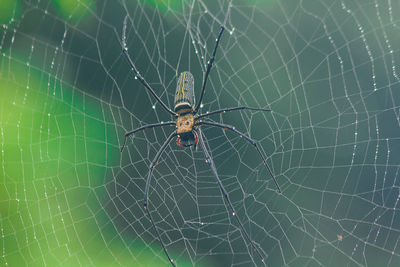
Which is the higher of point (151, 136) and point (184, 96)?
point (184, 96)

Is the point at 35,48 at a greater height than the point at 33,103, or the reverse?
the point at 35,48

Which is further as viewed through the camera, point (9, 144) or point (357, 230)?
point (357, 230)

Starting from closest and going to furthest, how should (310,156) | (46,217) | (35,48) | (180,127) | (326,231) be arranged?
(180,127) → (46,217) → (35,48) → (326,231) → (310,156)

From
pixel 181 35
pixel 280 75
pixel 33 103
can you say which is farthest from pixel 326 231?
pixel 33 103

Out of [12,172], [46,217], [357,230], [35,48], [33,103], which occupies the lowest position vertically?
[357,230]

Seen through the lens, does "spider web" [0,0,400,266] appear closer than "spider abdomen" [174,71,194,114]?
No

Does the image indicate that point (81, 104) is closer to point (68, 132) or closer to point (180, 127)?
point (68, 132)

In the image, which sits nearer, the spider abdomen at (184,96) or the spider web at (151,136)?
the spider abdomen at (184,96)

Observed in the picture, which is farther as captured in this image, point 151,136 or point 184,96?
point 151,136
